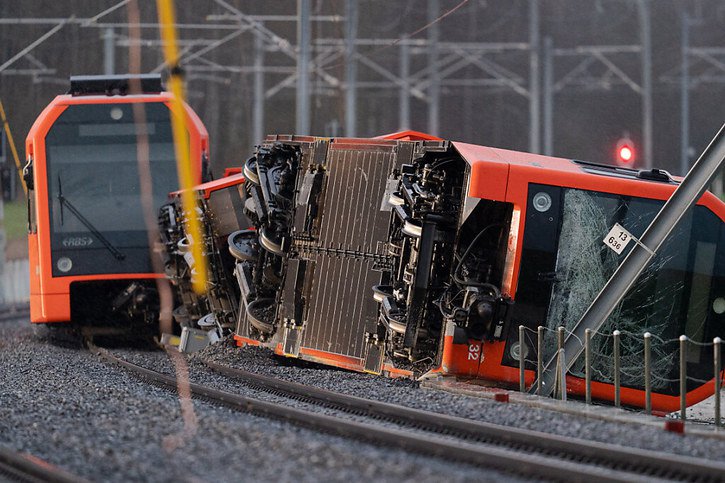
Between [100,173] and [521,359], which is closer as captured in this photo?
[521,359]

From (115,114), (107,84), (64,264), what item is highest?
(107,84)

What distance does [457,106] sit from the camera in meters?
57.8

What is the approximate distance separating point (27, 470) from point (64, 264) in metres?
12.3

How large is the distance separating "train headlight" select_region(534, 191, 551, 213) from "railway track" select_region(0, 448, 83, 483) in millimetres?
5847

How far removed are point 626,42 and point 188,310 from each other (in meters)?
34.9

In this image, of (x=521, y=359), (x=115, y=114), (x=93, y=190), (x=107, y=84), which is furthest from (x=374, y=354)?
(x=107, y=84)

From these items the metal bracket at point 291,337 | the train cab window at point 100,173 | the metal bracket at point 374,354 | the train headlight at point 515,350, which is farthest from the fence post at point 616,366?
the train cab window at point 100,173

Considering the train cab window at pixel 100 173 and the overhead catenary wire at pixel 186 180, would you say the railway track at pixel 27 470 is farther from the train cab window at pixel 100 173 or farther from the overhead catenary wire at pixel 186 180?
the train cab window at pixel 100 173

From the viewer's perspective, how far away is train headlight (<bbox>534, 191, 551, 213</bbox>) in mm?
13002

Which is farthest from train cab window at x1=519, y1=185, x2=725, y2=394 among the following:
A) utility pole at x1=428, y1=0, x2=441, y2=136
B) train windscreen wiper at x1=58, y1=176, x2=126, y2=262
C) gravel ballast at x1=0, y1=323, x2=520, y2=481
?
utility pole at x1=428, y1=0, x2=441, y2=136

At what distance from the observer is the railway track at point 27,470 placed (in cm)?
794

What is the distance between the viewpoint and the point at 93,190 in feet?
67.9

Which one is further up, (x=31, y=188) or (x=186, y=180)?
(x=186, y=180)

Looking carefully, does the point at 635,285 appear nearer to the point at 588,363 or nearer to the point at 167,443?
the point at 588,363
